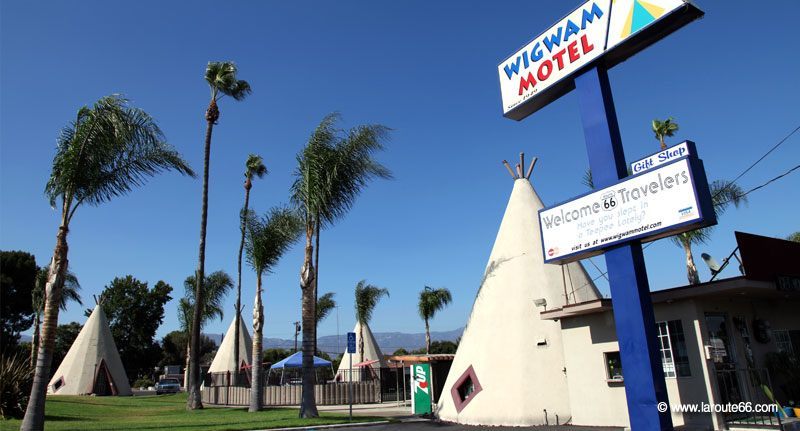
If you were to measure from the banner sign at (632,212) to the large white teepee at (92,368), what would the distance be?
126ft

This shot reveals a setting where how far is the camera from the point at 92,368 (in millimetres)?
36969

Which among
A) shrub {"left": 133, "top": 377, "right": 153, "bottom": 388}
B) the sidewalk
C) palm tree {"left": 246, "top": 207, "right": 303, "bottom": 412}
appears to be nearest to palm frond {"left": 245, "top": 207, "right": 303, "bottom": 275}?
palm tree {"left": 246, "top": 207, "right": 303, "bottom": 412}

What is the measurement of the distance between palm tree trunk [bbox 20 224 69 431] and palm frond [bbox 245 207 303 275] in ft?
29.8

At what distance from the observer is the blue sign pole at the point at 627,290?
7.93m

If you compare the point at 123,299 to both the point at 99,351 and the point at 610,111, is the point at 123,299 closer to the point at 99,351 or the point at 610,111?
the point at 99,351

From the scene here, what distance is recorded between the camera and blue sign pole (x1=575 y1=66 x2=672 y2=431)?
793 centimetres

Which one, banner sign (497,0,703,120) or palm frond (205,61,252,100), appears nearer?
banner sign (497,0,703,120)

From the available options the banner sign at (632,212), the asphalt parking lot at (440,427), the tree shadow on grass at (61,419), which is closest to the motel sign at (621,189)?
the banner sign at (632,212)

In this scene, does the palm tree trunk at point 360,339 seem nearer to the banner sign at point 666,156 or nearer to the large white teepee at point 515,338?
the large white teepee at point 515,338

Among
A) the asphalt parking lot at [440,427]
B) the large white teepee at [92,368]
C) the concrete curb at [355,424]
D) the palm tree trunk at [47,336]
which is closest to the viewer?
the palm tree trunk at [47,336]

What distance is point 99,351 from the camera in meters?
37.9

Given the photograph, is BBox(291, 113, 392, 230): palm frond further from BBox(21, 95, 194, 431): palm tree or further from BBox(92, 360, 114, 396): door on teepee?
BBox(92, 360, 114, 396): door on teepee

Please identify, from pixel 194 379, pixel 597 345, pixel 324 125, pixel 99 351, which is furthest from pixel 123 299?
pixel 597 345

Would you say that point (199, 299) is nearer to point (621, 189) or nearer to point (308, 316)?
point (308, 316)
